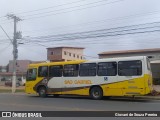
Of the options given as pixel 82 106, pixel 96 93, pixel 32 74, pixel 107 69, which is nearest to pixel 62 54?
pixel 32 74

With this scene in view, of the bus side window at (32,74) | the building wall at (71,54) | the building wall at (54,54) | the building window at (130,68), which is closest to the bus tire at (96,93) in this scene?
the building window at (130,68)

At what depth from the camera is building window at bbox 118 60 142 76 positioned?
23422mm

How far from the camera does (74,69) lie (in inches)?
1075

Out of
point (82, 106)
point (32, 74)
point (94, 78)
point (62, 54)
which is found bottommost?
point (82, 106)

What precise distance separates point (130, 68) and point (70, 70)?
565 centimetres

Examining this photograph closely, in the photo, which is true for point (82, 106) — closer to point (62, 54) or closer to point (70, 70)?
point (70, 70)

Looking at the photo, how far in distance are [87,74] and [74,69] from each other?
139 cm

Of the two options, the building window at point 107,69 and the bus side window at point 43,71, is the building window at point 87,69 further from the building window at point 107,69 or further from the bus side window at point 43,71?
the bus side window at point 43,71

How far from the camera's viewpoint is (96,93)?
1012 inches

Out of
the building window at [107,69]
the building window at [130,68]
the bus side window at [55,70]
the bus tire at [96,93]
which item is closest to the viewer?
the building window at [130,68]

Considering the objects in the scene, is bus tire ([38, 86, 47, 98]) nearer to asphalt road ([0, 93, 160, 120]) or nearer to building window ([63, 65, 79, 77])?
building window ([63, 65, 79, 77])

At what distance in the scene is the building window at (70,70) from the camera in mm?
27212

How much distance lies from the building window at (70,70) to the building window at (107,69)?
225 centimetres

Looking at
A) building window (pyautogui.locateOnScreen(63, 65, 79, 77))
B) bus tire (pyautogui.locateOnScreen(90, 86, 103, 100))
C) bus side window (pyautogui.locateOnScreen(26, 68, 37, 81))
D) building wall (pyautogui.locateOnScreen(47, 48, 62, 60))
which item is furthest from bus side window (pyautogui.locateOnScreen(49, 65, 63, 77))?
building wall (pyautogui.locateOnScreen(47, 48, 62, 60))
